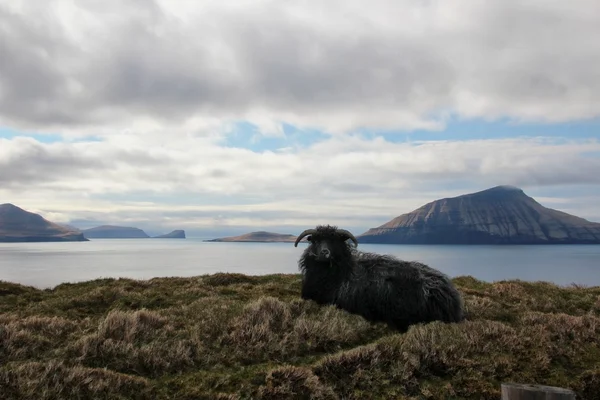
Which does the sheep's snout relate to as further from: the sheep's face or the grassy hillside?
the grassy hillside

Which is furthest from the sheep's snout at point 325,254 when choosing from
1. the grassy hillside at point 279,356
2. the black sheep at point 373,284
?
the grassy hillside at point 279,356

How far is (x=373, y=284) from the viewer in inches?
496

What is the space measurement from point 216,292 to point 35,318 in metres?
7.11

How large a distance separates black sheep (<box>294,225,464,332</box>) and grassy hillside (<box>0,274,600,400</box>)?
28.0 inches

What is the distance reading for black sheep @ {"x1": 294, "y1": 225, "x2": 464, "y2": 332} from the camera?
11.8 metres

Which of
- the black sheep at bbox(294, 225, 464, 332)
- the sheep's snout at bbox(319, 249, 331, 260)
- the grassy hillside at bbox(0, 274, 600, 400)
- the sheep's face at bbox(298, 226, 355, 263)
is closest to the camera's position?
the grassy hillside at bbox(0, 274, 600, 400)

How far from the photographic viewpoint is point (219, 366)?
27.3ft

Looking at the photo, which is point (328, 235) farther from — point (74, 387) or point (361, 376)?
point (74, 387)

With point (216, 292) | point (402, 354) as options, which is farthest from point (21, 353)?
point (216, 292)

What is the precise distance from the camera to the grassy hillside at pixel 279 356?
7.34 meters

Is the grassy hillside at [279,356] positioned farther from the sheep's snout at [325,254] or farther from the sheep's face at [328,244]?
the sheep's face at [328,244]

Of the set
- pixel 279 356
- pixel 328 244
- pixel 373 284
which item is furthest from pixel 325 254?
pixel 279 356

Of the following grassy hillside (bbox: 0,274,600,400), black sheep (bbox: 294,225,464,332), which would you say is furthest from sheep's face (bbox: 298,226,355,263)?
grassy hillside (bbox: 0,274,600,400)

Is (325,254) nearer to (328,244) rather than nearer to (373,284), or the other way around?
(328,244)
